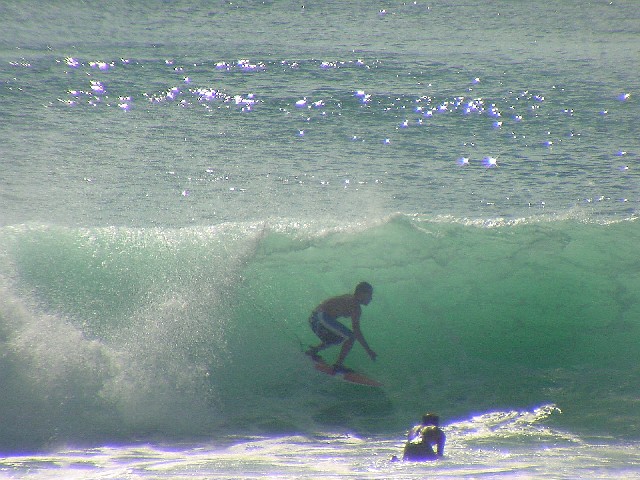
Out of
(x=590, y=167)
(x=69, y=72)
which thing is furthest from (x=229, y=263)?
(x=69, y=72)

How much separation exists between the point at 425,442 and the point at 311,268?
3.83 m

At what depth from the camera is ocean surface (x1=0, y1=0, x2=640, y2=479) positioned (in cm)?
661

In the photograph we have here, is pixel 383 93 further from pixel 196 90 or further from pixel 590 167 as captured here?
pixel 590 167

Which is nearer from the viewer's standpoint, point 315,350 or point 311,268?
point 315,350

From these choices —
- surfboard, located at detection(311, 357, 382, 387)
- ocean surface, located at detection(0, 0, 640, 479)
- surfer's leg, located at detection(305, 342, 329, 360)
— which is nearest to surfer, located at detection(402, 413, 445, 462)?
ocean surface, located at detection(0, 0, 640, 479)

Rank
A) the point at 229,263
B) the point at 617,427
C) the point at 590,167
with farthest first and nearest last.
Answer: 1. the point at 590,167
2. the point at 229,263
3. the point at 617,427

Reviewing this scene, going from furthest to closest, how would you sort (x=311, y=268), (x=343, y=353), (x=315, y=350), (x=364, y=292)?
(x=311, y=268), (x=315, y=350), (x=343, y=353), (x=364, y=292)

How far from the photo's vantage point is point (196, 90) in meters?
18.5

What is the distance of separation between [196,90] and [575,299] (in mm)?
11494

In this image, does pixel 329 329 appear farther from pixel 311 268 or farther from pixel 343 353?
pixel 311 268

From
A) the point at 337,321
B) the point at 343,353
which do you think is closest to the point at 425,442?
the point at 343,353

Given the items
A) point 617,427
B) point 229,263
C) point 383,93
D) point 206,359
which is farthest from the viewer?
point 383,93

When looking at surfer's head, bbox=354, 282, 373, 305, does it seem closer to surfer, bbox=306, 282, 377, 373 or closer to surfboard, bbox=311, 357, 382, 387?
surfer, bbox=306, 282, 377, 373

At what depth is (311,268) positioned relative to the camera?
9398 mm
